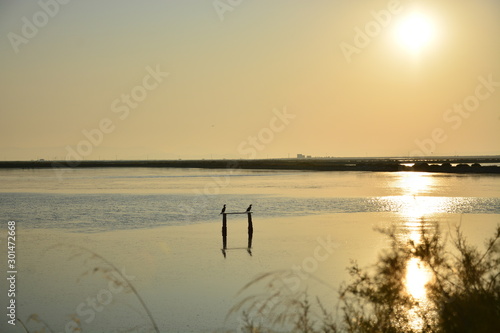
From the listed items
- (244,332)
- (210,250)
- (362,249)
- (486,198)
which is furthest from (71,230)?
(486,198)

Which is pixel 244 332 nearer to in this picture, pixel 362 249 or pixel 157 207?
pixel 362 249

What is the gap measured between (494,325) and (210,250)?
937 inches

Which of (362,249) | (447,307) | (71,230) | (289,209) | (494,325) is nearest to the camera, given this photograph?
(494,325)

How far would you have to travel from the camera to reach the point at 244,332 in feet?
52.1

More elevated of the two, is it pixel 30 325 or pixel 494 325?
pixel 494 325

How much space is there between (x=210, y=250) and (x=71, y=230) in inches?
547

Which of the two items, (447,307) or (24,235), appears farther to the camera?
(24,235)

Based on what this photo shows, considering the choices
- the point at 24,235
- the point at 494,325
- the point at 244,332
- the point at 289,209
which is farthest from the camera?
the point at 289,209

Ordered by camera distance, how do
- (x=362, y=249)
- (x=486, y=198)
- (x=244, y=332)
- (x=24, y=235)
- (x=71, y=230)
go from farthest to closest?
(x=486, y=198), (x=71, y=230), (x=24, y=235), (x=362, y=249), (x=244, y=332)

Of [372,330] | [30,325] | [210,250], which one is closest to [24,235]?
[210,250]

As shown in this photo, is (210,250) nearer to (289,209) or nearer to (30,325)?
(30,325)

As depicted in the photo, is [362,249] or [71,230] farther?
[71,230]

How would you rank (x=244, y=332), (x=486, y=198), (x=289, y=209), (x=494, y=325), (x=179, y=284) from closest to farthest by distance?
(x=494, y=325), (x=244, y=332), (x=179, y=284), (x=289, y=209), (x=486, y=198)

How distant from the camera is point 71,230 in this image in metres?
41.8
